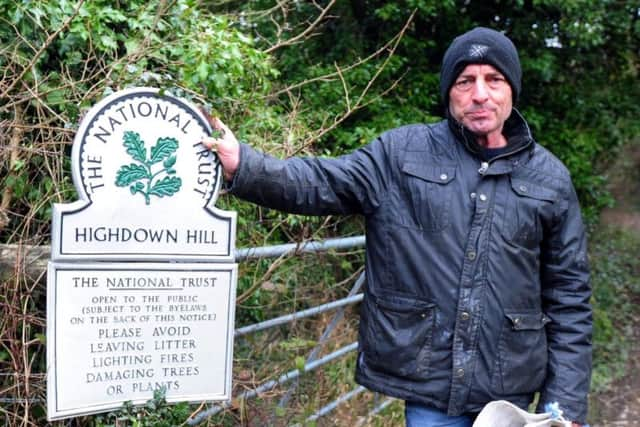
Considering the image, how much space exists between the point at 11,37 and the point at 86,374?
1.29 meters

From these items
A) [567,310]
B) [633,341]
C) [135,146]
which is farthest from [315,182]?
[633,341]

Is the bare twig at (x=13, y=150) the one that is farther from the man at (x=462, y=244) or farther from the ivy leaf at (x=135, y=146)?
the man at (x=462, y=244)

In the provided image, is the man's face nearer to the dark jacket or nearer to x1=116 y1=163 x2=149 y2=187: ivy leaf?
the dark jacket

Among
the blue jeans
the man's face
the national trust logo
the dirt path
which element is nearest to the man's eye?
the man's face

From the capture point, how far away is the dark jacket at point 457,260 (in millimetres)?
2316

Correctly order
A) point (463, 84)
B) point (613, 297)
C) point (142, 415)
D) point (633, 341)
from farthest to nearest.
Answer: point (613, 297)
point (633, 341)
point (463, 84)
point (142, 415)

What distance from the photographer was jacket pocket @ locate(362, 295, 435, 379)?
2.34 meters

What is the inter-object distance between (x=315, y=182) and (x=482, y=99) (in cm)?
58

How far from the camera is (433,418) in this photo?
2393 mm

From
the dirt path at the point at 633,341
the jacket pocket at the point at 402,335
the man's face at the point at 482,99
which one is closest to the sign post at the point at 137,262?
the jacket pocket at the point at 402,335

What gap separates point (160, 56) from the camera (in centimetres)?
281

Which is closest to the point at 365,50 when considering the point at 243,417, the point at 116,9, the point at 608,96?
the point at 608,96

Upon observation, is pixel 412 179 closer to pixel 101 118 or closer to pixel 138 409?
pixel 101 118

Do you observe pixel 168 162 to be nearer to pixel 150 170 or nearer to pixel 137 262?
pixel 150 170
